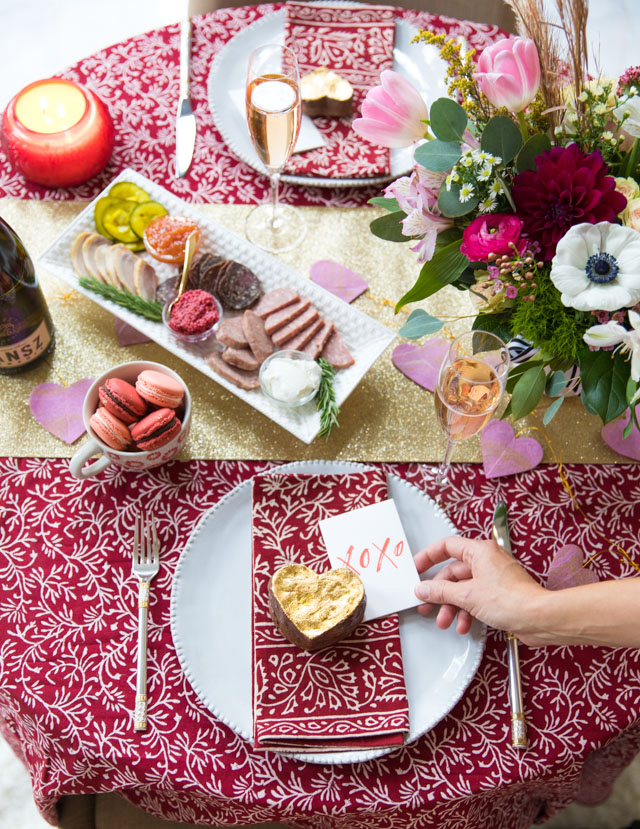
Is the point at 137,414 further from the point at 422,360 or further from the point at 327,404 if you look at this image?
the point at 422,360

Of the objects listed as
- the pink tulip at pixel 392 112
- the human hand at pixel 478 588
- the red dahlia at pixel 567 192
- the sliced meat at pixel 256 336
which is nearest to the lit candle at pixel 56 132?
the sliced meat at pixel 256 336

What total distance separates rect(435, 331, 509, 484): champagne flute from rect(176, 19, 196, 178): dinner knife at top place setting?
2.56ft

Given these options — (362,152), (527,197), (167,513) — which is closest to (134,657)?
(167,513)

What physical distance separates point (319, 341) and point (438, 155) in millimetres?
460

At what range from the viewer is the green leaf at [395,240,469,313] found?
1103 mm

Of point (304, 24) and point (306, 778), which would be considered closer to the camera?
point (306, 778)

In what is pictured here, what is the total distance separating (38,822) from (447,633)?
4.67ft

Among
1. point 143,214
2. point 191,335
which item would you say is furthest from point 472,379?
point 143,214

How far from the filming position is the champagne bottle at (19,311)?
126 centimetres

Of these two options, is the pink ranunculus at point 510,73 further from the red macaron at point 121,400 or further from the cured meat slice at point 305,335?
the red macaron at point 121,400

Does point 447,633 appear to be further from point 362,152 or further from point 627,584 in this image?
point 362,152

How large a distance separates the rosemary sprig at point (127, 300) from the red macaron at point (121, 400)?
217mm

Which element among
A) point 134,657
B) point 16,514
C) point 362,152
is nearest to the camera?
point 134,657

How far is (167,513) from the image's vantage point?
1.26 metres
